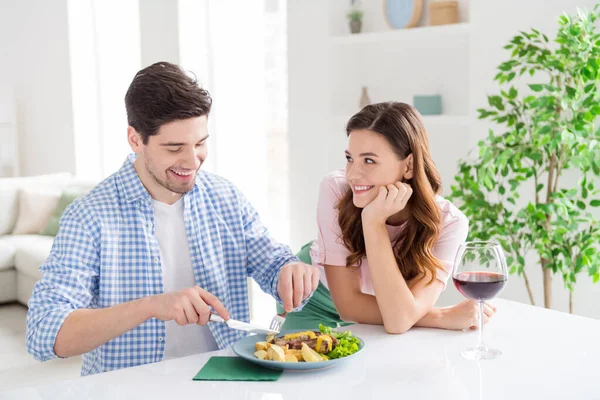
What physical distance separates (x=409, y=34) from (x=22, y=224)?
3413mm

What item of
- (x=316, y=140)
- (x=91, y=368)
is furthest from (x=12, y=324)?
(x=91, y=368)

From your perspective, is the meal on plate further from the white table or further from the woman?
the woman

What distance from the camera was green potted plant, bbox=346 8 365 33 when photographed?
406 cm

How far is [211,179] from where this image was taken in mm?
2078

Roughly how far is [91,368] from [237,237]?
52cm

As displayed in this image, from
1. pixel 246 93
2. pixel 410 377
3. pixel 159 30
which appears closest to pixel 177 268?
pixel 410 377

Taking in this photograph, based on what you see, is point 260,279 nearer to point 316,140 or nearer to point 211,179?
point 211,179

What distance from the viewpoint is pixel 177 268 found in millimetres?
1954

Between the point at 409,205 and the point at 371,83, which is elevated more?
the point at 371,83

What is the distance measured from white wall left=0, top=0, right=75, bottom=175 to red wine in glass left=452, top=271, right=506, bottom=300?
6153 mm

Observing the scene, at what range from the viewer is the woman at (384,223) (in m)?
1.85

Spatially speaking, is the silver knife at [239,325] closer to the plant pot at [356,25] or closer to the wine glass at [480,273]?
the wine glass at [480,273]

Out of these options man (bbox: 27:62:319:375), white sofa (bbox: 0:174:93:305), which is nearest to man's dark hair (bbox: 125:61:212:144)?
man (bbox: 27:62:319:375)

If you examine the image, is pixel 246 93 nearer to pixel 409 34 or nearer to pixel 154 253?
pixel 409 34
